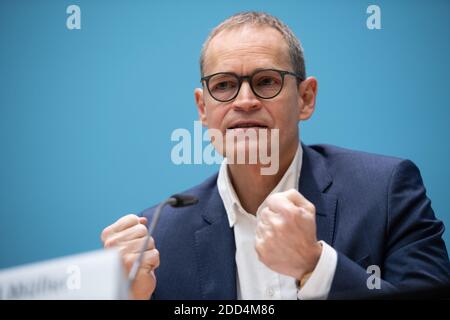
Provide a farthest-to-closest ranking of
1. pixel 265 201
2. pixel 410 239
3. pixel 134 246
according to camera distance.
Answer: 1. pixel 410 239
2. pixel 265 201
3. pixel 134 246

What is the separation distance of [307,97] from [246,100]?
410mm

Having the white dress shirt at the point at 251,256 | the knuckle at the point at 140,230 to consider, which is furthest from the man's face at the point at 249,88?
the knuckle at the point at 140,230

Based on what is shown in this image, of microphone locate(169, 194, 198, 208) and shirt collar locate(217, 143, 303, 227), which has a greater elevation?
microphone locate(169, 194, 198, 208)

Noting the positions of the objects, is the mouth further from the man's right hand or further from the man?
the man's right hand

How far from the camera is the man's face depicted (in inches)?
77.0

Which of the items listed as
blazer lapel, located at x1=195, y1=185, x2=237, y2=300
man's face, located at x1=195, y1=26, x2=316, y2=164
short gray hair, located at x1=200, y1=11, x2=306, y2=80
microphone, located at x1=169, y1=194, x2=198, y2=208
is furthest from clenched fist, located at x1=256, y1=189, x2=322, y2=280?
short gray hair, located at x1=200, y1=11, x2=306, y2=80

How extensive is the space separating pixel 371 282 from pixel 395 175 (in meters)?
0.60

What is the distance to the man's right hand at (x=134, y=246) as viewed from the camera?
153 cm

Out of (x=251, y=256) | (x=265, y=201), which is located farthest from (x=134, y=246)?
(x=251, y=256)

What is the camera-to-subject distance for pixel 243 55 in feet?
6.54

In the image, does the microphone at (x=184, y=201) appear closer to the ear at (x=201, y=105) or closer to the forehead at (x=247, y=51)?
the forehead at (x=247, y=51)

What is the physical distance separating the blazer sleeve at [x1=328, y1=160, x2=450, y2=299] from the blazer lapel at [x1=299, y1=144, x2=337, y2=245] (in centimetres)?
20

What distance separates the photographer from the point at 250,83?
1.96 meters

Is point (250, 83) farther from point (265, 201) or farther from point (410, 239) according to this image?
point (410, 239)
